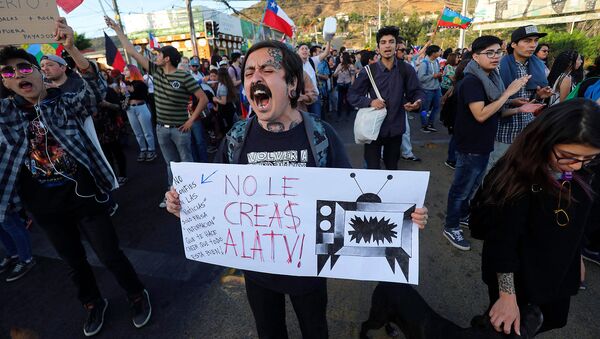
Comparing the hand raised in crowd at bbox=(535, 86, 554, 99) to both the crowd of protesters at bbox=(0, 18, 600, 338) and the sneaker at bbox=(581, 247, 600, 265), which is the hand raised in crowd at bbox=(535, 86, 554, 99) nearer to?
the crowd of protesters at bbox=(0, 18, 600, 338)

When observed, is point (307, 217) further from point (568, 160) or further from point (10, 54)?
point (10, 54)

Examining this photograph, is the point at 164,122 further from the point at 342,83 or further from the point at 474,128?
the point at 342,83

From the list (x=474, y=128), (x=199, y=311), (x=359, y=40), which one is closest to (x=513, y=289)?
(x=474, y=128)

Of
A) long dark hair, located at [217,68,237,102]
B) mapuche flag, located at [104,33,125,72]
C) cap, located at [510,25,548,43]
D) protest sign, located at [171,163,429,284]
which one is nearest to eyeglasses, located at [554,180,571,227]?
protest sign, located at [171,163,429,284]

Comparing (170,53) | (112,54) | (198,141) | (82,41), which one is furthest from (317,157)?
(82,41)

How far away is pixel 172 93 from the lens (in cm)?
374

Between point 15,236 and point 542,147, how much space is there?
4.34 m

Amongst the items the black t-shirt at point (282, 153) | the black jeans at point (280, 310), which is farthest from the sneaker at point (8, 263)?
the black t-shirt at point (282, 153)

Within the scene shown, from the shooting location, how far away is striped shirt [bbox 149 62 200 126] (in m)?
3.70

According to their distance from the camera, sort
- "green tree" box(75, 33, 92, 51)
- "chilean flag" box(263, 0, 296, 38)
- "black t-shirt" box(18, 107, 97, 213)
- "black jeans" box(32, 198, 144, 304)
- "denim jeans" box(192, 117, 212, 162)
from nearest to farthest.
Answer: "black t-shirt" box(18, 107, 97, 213) < "black jeans" box(32, 198, 144, 304) < "denim jeans" box(192, 117, 212, 162) < "chilean flag" box(263, 0, 296, 38) < "green tree" box(75, 33, 92, 51)

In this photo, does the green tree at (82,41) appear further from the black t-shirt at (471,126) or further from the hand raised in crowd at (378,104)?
the black t-shirt at (471,126)

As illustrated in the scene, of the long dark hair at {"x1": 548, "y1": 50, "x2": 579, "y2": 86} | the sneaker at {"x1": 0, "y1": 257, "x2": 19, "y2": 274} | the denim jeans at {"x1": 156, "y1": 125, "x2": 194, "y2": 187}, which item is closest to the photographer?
the sneaker at {"x1": 0, "y1": 257, "x2": 19, "y2": 274}

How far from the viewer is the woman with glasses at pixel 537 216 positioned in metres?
1.27

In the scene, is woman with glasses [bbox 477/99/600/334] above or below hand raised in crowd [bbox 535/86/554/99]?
below
